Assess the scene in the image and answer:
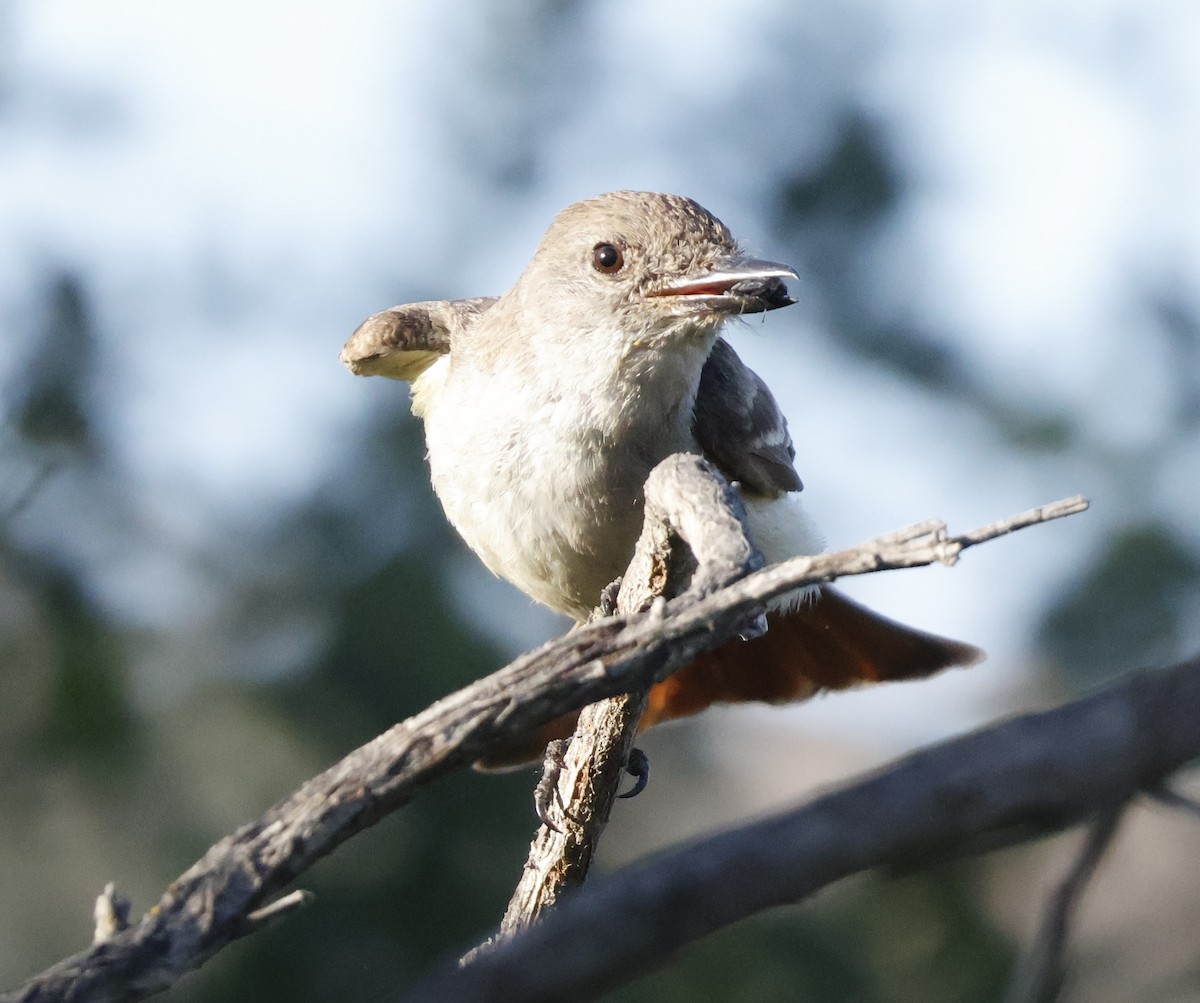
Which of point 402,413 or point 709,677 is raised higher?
point 402,413

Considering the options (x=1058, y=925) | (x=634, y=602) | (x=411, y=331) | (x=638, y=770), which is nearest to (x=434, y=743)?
(x=634, y=602)

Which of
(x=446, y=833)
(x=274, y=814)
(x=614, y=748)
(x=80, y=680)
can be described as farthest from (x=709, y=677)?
(x=80, y=680)

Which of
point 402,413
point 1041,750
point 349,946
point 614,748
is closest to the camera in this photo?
point 1041,750

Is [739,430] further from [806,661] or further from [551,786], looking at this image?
[551,786]

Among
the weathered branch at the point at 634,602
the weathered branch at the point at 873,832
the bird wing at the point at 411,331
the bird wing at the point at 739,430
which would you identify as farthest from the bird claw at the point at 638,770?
the weathered branch at the point at 873,832

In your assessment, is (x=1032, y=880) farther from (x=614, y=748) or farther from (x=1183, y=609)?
(x=1183, y=609)

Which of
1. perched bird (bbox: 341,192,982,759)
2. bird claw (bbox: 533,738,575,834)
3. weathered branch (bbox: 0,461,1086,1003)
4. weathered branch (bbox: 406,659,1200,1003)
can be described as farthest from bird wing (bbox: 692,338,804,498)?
weathered branch (bbox: 406,659,1200,1003)
